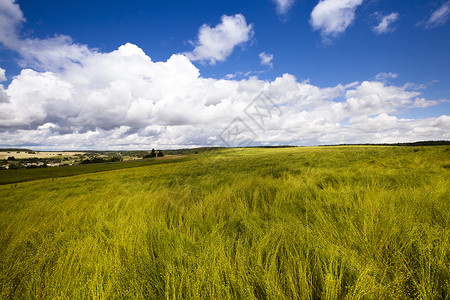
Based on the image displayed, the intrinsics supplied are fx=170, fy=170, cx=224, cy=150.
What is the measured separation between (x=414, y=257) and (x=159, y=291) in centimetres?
225

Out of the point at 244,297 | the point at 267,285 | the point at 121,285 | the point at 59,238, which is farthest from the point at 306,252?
the point at 59,238

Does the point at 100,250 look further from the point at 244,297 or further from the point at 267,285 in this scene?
the point at 267,285

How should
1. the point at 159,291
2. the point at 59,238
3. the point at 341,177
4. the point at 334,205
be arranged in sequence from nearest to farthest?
the point at 159,291
the point at 59,238
the point at 334,205
the point at 341,177

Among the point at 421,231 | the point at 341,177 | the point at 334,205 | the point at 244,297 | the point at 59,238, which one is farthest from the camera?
the point at 341,177

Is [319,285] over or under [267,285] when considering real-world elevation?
under

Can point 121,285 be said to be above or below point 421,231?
below

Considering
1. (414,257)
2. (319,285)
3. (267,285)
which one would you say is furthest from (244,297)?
(414,257)

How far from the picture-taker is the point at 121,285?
4.65 ft

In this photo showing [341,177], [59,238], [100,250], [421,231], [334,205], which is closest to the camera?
[421,231]

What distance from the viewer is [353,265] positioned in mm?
1372

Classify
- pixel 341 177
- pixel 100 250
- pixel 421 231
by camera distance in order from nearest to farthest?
pixel 421 231
pixel 100 250
pixel 341 177

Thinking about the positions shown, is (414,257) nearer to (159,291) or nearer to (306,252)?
(306,252)

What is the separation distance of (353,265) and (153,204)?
3.37 meters

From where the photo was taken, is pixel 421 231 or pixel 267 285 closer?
pixel 267 285
